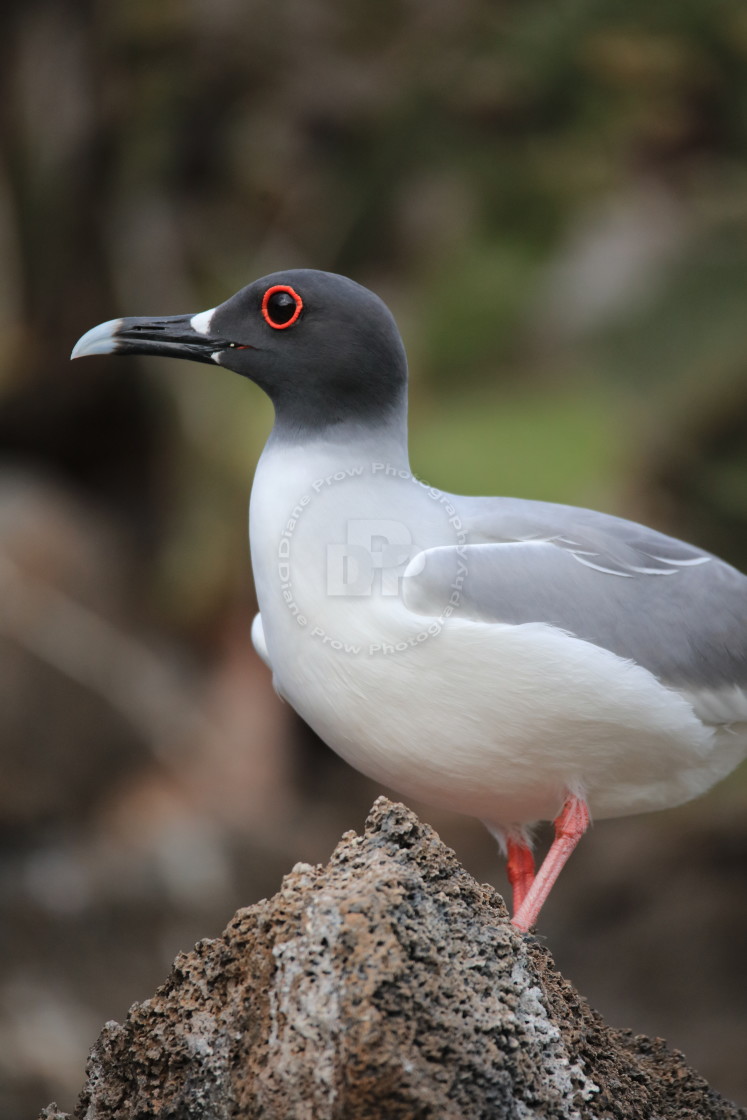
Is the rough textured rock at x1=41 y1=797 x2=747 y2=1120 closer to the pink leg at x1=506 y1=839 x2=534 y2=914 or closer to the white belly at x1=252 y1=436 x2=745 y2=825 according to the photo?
the white belly at x1=252 y1=436 x2=745 y2=825

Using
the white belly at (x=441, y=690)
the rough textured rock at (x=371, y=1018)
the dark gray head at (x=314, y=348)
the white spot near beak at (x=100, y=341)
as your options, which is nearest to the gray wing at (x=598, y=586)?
the white belly at (x=441, y=690)

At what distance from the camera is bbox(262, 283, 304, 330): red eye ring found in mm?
4703

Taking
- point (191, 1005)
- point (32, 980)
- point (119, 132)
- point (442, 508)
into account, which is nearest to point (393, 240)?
point (119, 132)

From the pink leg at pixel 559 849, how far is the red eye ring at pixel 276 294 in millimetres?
1887

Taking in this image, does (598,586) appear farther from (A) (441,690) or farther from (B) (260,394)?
(B) (260,394)

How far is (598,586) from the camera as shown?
4.65 m

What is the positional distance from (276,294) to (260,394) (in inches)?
289

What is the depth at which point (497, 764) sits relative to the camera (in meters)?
4.38

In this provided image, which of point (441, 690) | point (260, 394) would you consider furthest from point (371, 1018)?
point (260, 394)

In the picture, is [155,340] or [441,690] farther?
[155,340]

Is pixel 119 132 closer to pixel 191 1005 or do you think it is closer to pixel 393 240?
pixel 393 240

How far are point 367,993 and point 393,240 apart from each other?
1105 cm

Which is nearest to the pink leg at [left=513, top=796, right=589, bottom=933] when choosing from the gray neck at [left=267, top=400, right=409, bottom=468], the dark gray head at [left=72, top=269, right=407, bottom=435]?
the gray neck at [left=267, top=400, right=409, bottom=468]

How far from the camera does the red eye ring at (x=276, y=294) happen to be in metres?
4.70
